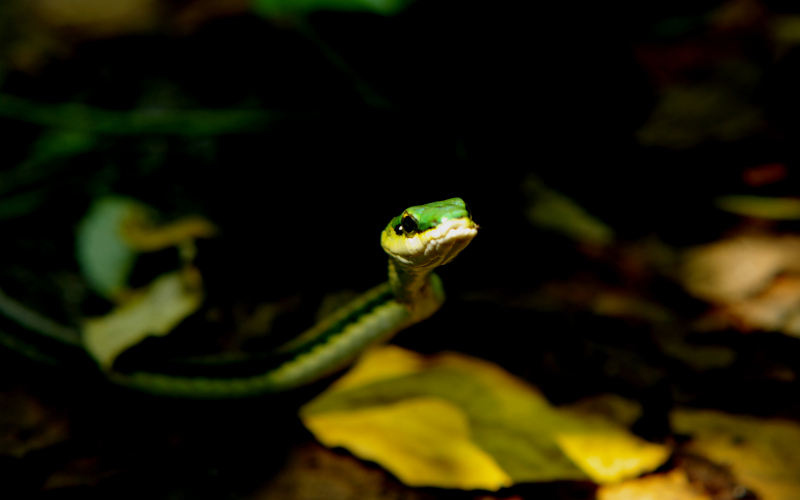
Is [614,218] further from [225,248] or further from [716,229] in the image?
[225,248]

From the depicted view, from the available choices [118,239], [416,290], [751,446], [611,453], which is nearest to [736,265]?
A: [751,446]

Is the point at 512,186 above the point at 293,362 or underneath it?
above

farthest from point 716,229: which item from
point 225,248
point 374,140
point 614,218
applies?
point 225,248

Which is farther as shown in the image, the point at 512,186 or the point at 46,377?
the point at 512,186

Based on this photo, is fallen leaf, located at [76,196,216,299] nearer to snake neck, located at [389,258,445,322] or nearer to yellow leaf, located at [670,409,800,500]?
snake neck, located at [389,258,445,322]

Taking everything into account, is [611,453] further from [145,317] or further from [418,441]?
[145,317]
